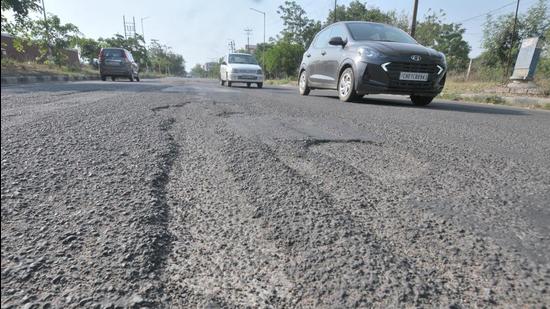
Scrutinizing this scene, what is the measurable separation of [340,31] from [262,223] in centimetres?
616

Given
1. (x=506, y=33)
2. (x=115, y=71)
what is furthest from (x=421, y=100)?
(x=506, y=33)

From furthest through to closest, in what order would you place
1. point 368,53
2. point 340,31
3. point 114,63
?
point 114,63 < point 340,31 < point 368,53

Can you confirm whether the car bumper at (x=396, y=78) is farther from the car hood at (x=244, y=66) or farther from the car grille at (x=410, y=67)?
the car hood at (x=244, y=66)

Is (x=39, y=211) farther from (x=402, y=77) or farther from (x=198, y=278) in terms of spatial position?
(x=402, y=77)

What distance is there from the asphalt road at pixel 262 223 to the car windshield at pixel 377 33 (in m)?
4.21

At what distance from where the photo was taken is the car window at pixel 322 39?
7118 mm

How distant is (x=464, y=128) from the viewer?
11.0 ft

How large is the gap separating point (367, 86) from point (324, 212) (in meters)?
4.45

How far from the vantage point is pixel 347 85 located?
5.86 metres

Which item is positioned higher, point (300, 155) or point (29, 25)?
point (29, 25)

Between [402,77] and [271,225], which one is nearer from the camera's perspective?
[271,225]

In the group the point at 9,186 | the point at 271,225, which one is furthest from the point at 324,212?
the point at 9,186

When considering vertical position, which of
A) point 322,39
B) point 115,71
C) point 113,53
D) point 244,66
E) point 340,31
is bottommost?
point 115,71

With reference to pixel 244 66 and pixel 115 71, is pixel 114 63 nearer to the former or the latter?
pixel 115 71
